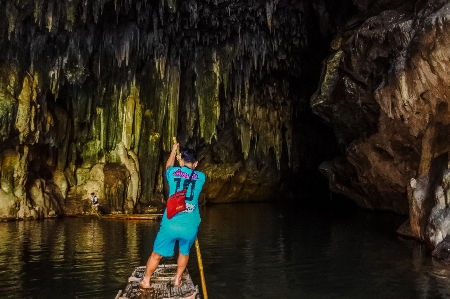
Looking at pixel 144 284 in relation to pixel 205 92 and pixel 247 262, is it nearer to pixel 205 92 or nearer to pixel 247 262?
pixel 247 262

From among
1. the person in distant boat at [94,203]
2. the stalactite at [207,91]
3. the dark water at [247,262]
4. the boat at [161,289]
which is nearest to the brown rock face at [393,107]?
the dark water at [247,262]

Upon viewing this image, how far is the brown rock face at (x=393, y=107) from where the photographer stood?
9875 mm

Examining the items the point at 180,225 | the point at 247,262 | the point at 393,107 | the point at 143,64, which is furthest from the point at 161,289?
the point at 143,64

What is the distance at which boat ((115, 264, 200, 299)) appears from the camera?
4782 millimetres

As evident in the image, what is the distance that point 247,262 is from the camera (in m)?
8.32

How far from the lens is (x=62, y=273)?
757 cm

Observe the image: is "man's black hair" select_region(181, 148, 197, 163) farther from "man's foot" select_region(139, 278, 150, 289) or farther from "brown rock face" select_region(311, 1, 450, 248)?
"brown rock face" select_region(311, 1, 450, 248)

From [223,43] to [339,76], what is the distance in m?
4.42

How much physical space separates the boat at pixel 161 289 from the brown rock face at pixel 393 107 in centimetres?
608

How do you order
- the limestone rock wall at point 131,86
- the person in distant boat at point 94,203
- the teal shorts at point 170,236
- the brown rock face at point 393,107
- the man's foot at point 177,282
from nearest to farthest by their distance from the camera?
the teal shorts at point 170,236, the man's foot at point 177,282, the brown rock face at point 393,107, the limestone rock wall at point 131,86, the person in distant boat at point 94,203

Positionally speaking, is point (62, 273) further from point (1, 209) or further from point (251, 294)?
point (1, 209)

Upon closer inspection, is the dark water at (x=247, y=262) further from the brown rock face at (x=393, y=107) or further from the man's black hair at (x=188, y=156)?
the man's black hair at (x=188, y=156)

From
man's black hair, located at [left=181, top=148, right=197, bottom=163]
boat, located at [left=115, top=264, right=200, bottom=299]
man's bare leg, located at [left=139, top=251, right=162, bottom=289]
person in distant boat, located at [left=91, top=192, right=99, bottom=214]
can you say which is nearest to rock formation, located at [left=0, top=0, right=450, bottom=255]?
person in distant boat, located at [left=91, top=192, right=99, bottom=214]

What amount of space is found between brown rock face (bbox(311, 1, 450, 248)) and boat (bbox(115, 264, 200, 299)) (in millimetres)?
6077
